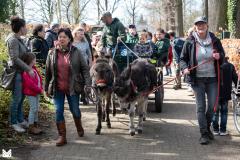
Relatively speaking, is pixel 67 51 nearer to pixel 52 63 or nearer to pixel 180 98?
pixel 52 63

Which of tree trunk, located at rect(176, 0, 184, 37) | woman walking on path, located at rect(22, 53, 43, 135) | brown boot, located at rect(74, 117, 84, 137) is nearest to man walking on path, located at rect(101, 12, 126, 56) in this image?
woman walking on path, located at rect(22, 53, 43, 135)

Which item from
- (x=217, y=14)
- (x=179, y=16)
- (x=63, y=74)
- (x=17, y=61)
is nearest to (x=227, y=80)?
(x=63, y=74)

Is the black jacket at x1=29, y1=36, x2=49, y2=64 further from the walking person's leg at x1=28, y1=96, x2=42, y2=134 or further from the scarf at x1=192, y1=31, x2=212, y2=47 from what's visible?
the scarf at x1=192, y1=31, x2=212, y2=47

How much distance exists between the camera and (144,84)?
877cm

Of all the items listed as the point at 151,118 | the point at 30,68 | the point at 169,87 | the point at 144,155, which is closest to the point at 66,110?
the point at 151,118

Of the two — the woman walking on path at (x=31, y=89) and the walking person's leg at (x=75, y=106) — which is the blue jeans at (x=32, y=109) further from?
the walking person's leg at (x=75, y=106)

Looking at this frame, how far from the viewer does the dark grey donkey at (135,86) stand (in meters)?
8.33

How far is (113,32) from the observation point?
10.7 m

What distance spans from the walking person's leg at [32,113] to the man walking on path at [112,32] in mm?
2959

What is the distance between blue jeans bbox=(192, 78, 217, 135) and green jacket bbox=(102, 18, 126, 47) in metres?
3.37

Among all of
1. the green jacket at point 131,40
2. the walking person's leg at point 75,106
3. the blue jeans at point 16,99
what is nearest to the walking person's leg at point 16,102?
the blue jeans at point 16,99

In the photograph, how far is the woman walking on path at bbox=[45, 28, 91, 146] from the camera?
762 cm

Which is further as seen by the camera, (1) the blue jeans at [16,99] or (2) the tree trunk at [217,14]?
(2) the tree trunk at [217,14]

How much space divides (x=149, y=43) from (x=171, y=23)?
26.0m
